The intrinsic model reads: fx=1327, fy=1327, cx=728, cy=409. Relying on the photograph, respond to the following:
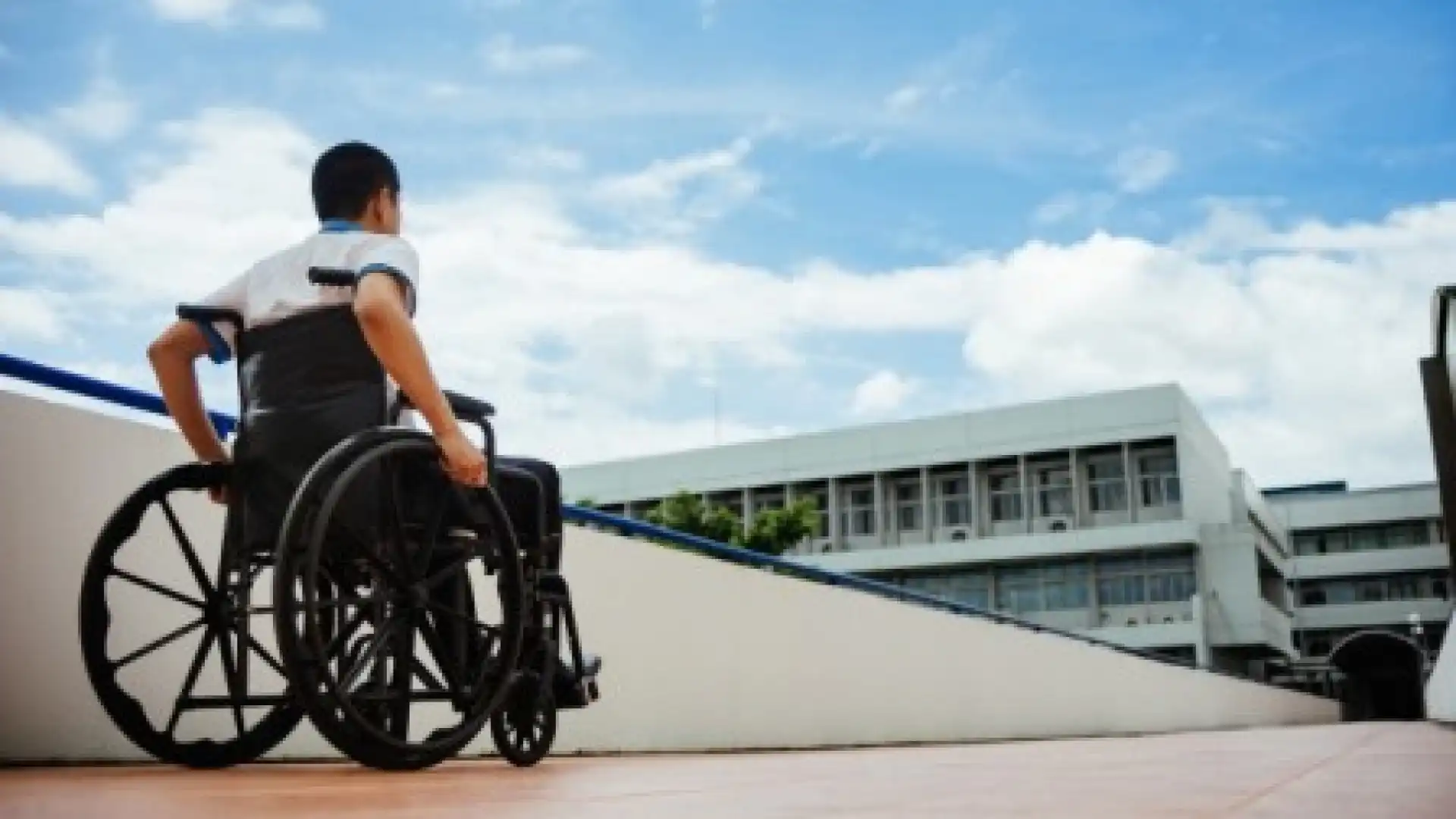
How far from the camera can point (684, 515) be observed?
30.2 metres

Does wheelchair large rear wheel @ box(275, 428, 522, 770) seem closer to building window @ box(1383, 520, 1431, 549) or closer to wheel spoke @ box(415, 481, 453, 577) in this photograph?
wheel spoke @ box(415, 481, 453, 577)

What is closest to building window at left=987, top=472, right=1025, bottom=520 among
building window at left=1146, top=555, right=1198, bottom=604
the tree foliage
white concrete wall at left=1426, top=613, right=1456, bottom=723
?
building window at left=1146, top=555, right=1198, bottom=604

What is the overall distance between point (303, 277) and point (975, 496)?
125 feet

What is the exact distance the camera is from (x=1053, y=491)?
3912cm

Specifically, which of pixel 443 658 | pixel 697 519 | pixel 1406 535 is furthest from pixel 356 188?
pixel 1406 535

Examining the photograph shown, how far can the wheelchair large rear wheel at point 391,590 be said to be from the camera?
7.16 feet

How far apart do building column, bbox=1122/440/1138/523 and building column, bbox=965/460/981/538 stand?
4247 millimetres

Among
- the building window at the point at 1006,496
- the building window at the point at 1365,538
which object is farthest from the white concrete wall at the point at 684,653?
the building window at the point at 1365,538

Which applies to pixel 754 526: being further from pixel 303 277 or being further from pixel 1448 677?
pixel 303 277

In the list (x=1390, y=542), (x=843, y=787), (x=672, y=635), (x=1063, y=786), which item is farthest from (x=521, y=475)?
(x=1390, y=542)

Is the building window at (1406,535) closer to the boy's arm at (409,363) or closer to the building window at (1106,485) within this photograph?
the building window at (1106,485)

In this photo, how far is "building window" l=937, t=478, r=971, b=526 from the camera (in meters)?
40.4

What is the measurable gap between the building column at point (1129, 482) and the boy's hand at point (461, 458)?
36650 millimetres

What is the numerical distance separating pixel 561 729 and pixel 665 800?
3087 mm
